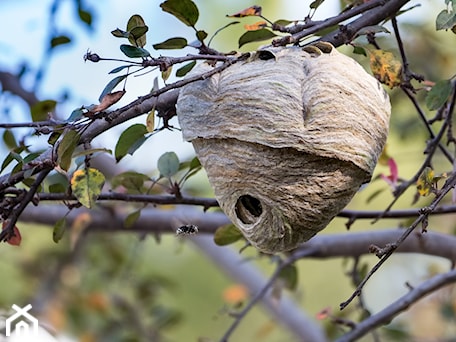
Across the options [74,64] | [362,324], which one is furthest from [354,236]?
[74,64]

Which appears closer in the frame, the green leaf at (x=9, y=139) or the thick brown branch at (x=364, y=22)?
the thick brown branch at (x=364, y=22)

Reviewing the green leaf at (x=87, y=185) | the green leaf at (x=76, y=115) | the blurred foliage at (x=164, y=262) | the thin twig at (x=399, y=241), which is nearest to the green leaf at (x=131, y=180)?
the blurred foliage at (x=164, y=262)

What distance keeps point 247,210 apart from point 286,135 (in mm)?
182

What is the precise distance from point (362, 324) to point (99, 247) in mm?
2150

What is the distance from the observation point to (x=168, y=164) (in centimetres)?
160

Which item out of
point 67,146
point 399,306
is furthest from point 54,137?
point 399,306

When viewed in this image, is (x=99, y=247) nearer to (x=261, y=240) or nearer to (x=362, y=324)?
(x=362, y=324)

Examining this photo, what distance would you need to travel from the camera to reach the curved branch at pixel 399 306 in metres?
1.83

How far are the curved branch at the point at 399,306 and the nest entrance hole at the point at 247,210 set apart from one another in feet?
2.06

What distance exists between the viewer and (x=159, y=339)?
319 cm

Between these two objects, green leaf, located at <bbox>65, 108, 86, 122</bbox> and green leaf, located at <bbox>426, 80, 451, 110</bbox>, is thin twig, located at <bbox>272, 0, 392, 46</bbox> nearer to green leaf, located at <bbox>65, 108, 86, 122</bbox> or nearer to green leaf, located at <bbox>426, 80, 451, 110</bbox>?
green leaf, located at <bbox>426, 80, 451, 110</bbox>

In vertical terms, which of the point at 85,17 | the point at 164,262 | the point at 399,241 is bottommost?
the point at 399,241

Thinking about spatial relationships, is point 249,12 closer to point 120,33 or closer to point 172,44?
point 172,44

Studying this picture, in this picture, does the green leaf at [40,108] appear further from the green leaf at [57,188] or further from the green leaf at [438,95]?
the green leaf at [438,95]
